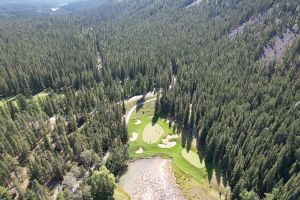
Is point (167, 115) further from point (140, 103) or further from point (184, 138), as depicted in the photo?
point (140, 103)

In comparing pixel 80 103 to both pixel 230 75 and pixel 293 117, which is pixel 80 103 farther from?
pixel 293 117

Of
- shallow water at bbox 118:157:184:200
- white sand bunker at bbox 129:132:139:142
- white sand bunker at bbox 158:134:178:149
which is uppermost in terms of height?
white sand bunker at bbox 129:132:139:142

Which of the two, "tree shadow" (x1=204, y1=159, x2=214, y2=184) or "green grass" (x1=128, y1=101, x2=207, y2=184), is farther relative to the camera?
"green grass" (x1=128, y1=101, x2=207, y2=184)

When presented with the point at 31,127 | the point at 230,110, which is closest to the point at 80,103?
the point at 31,127

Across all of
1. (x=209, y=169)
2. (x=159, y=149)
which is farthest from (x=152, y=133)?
(x=209, y=169)

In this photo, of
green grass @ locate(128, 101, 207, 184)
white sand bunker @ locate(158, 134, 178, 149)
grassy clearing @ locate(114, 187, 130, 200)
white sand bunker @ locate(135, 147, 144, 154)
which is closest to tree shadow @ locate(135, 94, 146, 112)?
green grass @ locate(128, 101, 207, 184)

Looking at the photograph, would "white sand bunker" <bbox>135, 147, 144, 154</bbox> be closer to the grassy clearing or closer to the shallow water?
the shallow water
